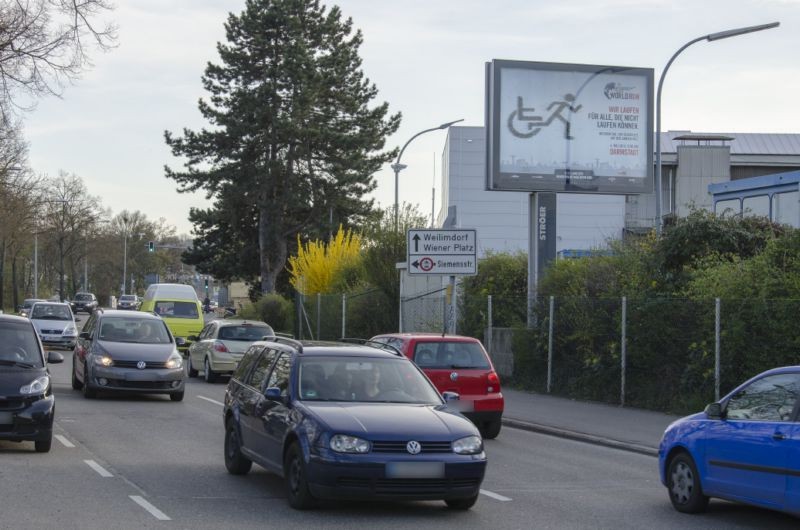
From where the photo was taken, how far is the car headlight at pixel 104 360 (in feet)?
67.8

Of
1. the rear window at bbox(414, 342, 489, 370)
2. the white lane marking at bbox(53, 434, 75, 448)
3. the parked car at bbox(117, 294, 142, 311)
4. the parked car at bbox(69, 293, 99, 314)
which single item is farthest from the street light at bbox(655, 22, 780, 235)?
the parked car at bbox(69, 293, 99, 314)

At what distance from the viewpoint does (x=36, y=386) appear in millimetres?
13000

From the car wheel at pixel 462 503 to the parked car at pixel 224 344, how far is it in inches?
657

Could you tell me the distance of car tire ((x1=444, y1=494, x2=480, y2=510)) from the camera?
982 centimetres

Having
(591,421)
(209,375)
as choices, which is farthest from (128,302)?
(591,421)

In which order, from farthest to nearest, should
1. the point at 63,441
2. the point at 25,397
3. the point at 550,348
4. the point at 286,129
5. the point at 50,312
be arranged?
the point at 286,129 → the point at 50,312 → the point at 550,348 → the point at 63,441 → the point at 25,397

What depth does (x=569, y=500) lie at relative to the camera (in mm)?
10867

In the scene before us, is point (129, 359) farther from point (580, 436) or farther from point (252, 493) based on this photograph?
point (252, 493)

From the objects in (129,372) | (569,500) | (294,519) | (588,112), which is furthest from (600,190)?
(294,519)

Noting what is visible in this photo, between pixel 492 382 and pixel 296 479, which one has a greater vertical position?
pixel 492 382

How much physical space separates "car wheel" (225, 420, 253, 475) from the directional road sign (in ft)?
49.3

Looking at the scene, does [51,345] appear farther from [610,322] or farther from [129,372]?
[610,322]

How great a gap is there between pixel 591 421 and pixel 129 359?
27.9 feet

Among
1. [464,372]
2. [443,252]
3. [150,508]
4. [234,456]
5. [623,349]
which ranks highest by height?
[443,252]
